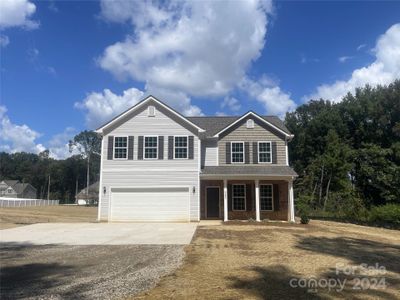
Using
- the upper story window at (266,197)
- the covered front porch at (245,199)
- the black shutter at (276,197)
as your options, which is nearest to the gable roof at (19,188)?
the covered front porch at (245,199)

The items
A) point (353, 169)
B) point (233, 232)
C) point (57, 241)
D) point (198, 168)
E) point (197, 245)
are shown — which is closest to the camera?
point (197, 245)

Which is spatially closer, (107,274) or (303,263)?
(107,274)

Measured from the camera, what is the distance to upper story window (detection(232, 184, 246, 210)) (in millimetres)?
24719

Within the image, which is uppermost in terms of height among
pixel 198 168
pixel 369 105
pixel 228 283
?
pixel 369 105

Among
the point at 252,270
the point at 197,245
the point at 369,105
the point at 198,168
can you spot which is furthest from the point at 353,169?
the point at 252,270

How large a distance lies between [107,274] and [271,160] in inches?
693

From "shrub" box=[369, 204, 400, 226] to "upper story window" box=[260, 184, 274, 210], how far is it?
708 cm

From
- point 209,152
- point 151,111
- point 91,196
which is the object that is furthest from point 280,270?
point 91,196

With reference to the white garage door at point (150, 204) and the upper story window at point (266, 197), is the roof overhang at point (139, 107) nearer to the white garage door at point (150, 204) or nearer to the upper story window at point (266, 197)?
the white garage door at point (150, 204)

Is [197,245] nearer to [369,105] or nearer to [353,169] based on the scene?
[353,169]

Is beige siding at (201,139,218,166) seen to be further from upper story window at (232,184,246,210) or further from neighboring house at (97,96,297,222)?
upper story window at (232,184,246,210)

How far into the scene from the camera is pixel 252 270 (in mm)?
8734

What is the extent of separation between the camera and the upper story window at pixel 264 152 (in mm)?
24703

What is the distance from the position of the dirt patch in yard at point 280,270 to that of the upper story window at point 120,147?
10.6 meters
